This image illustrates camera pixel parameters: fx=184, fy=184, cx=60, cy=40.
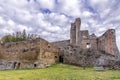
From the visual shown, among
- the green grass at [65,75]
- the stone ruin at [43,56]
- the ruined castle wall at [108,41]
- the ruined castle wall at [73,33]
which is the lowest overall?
the green grass at [65,75]

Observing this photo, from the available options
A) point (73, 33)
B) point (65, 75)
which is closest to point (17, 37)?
point (73, 33)

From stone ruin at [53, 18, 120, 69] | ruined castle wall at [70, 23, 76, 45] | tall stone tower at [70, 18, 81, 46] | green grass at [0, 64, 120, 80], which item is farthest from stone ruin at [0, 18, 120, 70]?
ruined castle wall at [70, 23, 76, 45]

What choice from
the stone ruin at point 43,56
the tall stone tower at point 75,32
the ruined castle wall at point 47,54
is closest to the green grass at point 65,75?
the stone ruin at point 43,56

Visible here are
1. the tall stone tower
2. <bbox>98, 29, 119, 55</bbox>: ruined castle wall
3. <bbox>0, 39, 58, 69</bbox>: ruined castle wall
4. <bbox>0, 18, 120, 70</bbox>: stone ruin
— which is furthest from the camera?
the tall stone tower

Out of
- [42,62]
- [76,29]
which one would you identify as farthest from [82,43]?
[42,62]

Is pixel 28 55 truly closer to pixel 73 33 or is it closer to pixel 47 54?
pixel 47 54

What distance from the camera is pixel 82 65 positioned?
30312 millimetres

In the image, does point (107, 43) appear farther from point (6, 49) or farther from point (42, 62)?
point (6, 49)

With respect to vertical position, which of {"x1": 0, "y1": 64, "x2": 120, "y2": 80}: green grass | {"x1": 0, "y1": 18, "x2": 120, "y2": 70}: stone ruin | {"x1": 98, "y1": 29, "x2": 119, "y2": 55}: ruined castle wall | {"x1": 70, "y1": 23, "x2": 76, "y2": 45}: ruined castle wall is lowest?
{"x1": 0, "y1": 64, "x2": 120, "y2": 80}: green grass

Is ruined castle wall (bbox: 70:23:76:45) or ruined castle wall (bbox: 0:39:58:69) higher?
ruined castle wall (bbox: 70:23:76:45)

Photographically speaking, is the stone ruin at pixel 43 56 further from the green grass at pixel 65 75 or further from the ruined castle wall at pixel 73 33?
the ruined castle wall at pixel 73 33

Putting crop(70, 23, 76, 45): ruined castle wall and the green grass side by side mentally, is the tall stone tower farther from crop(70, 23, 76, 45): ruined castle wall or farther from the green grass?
the green grass

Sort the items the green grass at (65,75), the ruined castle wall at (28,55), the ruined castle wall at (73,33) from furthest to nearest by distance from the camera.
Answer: the ruined castle wall at (73,33) < the ruined castle wall at (28,55) < the green grass at (65,75)

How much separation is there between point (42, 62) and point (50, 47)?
11.4 feet
